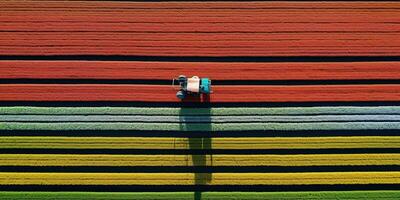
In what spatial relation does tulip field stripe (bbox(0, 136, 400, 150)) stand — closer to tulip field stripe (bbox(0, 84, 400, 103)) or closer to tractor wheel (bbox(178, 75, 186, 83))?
tulip field stripe (bbox(0, 84, 400, 103))

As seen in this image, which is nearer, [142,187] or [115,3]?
[142,187]

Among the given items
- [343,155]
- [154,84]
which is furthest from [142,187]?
[343,155]

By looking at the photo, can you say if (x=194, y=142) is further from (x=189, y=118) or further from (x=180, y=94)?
(x=180, y=94)

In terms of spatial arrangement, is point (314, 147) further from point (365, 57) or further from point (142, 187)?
point (142, 187)

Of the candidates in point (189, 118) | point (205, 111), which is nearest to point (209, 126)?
point (205, 111)

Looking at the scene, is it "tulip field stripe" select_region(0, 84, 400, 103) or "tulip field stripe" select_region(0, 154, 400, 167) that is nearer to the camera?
"tulip field stripe" select_region(0, 154, 400, 167)

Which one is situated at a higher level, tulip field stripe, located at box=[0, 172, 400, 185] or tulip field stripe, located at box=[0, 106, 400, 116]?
tulip field stripe, located at box=[0, 106, 400, 116]

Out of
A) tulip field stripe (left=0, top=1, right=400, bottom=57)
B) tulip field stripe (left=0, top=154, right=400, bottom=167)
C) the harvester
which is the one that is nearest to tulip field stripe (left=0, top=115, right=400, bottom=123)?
the harvester

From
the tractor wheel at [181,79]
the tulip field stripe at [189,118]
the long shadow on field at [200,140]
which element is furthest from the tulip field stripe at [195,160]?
the tractor wheel at [181,79]
